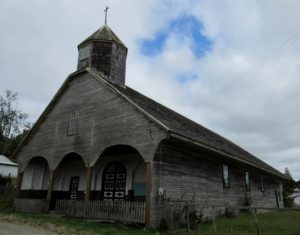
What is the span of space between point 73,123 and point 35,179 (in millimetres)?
6554

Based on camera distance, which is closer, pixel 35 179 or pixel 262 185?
pixel 35 179

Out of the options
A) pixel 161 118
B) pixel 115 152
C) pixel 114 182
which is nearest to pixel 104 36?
pixel 115 152

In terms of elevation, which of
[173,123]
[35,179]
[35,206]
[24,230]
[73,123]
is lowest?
[24,230]

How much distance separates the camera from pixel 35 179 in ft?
75.7

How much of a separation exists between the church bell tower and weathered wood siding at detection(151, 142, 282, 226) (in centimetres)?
683

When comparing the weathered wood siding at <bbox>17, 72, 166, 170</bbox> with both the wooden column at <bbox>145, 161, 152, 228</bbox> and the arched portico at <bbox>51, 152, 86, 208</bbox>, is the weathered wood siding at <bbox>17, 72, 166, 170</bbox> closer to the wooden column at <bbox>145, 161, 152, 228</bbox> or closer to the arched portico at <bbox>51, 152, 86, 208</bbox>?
the wooden column at <bbox>145, 161, 152, 228</bbox>

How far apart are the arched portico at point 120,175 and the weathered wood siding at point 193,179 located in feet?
6.93

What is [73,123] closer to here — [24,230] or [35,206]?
[35,206]

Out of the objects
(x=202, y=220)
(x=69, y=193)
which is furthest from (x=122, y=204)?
(x=69, y=193)

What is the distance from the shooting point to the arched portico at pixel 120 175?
17234 mm

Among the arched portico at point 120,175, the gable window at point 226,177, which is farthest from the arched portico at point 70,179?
the gable window at point 226,177

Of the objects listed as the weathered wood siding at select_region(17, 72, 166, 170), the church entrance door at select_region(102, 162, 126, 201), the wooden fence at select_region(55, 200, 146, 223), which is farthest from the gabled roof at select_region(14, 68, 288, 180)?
the church entrance door at select_region(102, 162, 126, 201)

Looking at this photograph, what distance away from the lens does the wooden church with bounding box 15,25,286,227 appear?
1478cm

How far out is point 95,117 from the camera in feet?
58.1
